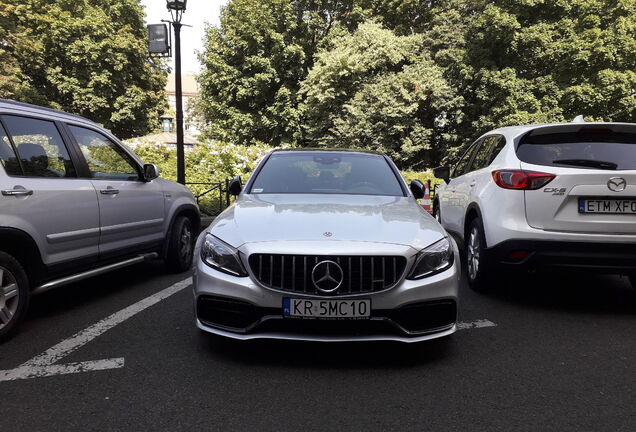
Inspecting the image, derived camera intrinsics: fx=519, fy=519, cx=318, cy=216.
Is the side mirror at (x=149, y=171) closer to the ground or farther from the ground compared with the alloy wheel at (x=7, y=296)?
farther from the ground

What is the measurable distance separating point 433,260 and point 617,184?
2043mm

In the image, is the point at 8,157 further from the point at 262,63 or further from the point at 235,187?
the point at 262,63

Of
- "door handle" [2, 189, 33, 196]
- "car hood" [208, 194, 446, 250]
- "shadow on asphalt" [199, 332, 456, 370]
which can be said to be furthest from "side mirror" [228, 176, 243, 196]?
"door handle" [2, 189, 33, 196]

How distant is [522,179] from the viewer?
4531mm

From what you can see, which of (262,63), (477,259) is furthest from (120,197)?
(262,63)

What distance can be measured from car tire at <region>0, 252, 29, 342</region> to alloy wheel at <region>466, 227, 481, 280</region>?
3992 millimetres

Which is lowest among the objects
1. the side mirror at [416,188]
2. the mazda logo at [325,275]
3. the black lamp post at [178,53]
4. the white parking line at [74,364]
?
the white parking line at [74,364]

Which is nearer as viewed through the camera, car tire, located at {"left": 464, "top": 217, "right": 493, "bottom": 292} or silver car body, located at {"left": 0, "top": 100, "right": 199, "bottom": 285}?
silver car body, located at {"left": 0, "top": 100, "right": 199, "bottom": 285}

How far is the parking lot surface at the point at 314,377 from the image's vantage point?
2604 millimetres

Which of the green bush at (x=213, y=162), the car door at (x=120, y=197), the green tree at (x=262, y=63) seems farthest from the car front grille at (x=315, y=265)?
the green tree at (x=262, y=63)

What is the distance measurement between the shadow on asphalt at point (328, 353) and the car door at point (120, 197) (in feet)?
5.88

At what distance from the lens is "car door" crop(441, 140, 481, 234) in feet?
20.0

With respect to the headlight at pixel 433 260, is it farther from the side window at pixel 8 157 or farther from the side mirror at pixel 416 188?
the side window at pixel 8 157

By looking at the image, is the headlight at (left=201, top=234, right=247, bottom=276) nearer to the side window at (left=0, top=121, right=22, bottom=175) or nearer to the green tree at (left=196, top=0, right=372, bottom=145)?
the side window at (left=0, top=121, right=22, bottom=175)
